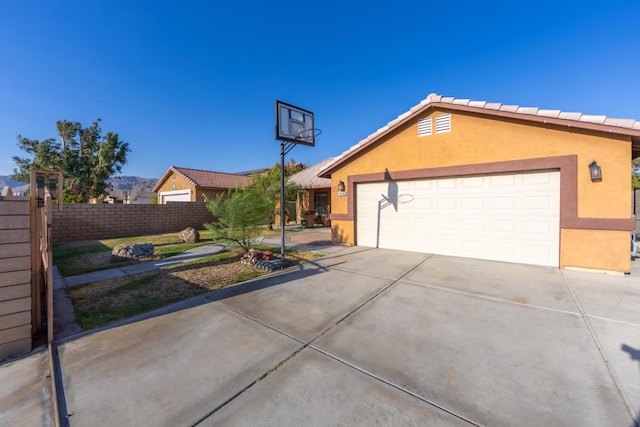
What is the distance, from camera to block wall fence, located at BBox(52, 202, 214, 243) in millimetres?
11344

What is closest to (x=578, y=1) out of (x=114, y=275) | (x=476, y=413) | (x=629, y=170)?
(x=629, y=170)

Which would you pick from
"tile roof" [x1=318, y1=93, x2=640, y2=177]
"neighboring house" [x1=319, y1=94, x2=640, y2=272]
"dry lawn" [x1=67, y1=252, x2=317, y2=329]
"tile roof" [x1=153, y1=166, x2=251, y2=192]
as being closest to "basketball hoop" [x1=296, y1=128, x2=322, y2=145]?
"neighboring house" [x1=319, y1=94, x2=640, y2=272]

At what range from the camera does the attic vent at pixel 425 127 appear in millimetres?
7832

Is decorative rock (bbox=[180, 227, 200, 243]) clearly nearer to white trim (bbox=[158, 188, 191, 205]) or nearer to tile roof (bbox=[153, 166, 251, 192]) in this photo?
tile roof (bbox=[153, 166, 251, 192])

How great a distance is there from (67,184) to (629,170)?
31039 mm

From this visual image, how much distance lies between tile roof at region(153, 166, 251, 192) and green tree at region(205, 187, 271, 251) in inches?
568

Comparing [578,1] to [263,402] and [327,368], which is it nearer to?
[327,368]

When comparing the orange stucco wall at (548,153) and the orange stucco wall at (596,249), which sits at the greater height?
the orange stucco wall at (548,153)

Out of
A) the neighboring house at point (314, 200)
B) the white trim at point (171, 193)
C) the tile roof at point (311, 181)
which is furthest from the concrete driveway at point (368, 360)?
the white trim at point (171, 193)

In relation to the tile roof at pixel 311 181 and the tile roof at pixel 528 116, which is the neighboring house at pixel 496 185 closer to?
the tile roof at pixel 528 116

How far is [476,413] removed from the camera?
77.0 inches

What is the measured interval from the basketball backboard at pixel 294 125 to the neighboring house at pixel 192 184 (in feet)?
44.1

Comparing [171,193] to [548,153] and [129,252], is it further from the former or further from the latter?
[548,153]

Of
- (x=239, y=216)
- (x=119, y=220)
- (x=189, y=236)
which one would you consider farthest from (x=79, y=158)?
(x=239, y=216)
